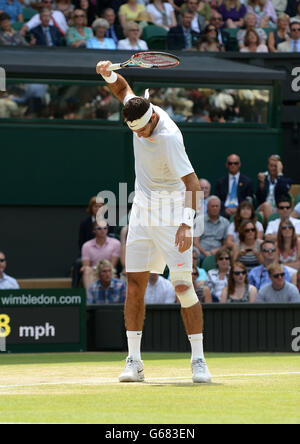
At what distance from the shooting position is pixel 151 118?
7.99 metres

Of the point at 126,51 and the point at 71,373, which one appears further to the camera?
the point at 126,51

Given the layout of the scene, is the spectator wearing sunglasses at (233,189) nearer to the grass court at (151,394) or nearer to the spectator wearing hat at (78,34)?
the spectator wearing hat at (78,34)

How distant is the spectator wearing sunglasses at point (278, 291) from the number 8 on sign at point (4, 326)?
3050mm

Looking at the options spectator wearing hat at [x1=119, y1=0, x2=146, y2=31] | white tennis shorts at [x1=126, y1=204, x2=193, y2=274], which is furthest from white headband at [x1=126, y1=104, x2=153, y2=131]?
spectator wearing hat at [x1=119, y1=0, x2=146, y2=31]

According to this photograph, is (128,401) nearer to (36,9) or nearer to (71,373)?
(71,373)

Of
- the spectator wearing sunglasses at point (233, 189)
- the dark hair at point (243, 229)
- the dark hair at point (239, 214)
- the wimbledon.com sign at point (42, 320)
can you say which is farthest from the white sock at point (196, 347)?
the spectator wearing sunglasses at point (233, 189)

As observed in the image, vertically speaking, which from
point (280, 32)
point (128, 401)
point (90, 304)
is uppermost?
point (280, 32)

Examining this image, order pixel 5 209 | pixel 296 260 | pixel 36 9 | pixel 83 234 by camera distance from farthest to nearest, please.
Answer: pixel 36 9 → pixel 5 209 → pixel 83 234 → pixel 296 260

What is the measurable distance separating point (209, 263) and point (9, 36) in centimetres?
604

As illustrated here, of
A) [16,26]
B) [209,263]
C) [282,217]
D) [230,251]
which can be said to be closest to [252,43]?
[16,26]

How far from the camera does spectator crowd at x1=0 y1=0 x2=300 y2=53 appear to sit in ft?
59.0

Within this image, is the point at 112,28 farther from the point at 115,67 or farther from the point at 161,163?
the point at 161,163
